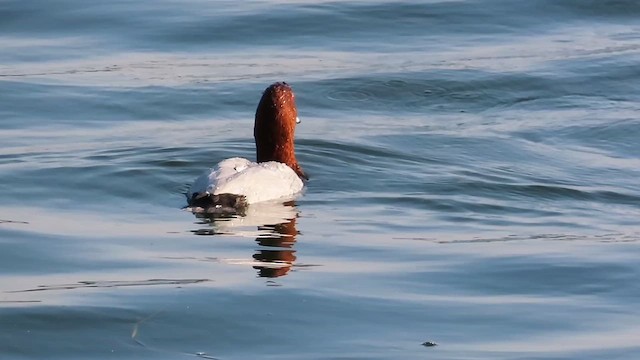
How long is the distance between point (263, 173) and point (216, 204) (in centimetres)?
77

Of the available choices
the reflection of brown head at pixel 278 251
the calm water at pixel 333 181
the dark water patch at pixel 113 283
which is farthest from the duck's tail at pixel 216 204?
the dark water patch at pixel 113 283

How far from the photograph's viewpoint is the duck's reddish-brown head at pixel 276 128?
12.9m

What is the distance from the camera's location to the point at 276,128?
12836mm

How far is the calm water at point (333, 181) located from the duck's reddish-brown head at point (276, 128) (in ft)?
1.31

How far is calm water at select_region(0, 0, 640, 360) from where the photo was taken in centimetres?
764

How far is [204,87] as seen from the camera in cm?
1672

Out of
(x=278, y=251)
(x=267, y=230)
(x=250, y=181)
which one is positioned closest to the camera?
(x=278, y=251)

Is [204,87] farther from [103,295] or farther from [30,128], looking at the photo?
[103,295]

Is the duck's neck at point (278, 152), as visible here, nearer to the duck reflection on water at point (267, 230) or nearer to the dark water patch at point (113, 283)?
the duck reflection on water at point (267, 230)

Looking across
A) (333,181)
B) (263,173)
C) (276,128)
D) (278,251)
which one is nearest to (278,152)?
(276,128)

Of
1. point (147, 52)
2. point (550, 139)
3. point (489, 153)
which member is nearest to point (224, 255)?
point (489, 153)

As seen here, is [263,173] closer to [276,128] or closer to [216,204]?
[216,204]

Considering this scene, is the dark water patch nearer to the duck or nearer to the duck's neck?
the duck

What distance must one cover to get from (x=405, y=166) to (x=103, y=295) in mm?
5300
